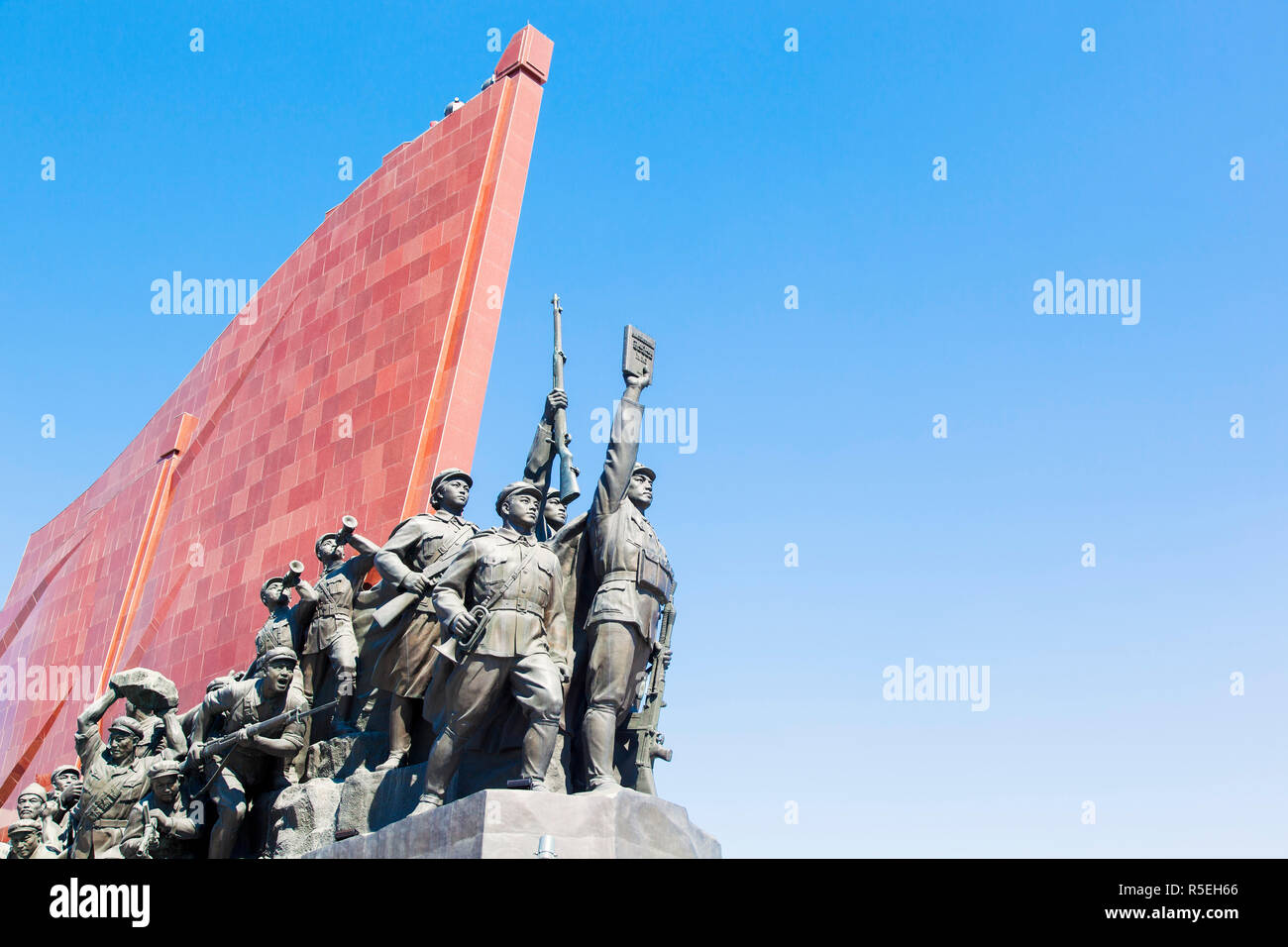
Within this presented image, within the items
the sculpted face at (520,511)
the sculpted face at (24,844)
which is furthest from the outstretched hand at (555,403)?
the sculpted face at (24,844)

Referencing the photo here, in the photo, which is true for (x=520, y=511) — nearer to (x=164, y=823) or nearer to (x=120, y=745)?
(x=164, y=823)

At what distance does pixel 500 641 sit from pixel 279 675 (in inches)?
104

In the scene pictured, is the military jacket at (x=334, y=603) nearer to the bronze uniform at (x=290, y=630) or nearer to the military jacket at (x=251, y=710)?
the bronze uniform at (x=290, y=630)

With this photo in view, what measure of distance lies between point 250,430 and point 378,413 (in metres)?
3.03

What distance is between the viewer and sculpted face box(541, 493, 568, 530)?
7.95 meters

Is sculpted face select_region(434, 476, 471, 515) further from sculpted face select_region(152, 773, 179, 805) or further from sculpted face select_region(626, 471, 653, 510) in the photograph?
sculpted face select_region(152, 773, 179, 805)

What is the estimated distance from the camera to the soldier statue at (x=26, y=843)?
34.0ft

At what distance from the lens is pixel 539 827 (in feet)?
20.4

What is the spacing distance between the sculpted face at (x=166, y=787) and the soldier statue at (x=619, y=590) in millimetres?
3496

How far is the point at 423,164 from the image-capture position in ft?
48.2
